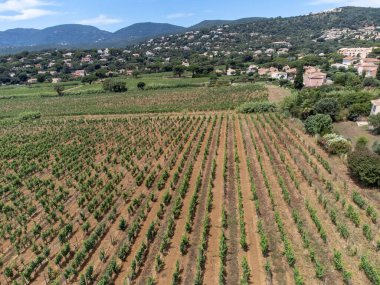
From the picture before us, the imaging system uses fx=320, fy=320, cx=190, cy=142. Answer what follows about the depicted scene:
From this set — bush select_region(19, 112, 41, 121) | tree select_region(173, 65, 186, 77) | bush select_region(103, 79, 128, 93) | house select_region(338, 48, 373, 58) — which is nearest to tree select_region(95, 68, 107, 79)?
tree select_region(173, 65, 186, 77)

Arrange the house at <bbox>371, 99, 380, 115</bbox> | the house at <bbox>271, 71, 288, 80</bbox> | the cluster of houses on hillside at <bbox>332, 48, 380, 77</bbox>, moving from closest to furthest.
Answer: the house at <bbox>371, 99, 380, 115</bbox> → the cluster of houses on hillside at <bbox>332, 48, 380, 77</bbox> → the house at <bbox>271, 71, 288, 80</bbox>

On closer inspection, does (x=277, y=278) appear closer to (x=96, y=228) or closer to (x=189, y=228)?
(x=189, y=228)

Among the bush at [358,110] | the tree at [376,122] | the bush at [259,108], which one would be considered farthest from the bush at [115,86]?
the tree at [376,122]

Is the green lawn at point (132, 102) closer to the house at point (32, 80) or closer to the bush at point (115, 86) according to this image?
the bush at point (115, 86)

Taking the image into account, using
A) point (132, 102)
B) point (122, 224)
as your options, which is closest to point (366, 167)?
point (122, 224)

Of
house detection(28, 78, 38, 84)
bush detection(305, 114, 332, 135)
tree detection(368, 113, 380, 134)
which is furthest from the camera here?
house detection(28, 78, 38, 84)

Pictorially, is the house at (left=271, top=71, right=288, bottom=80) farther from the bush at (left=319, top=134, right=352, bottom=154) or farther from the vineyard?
the bush at (left=319, top=134, right=352, bottom=154)
